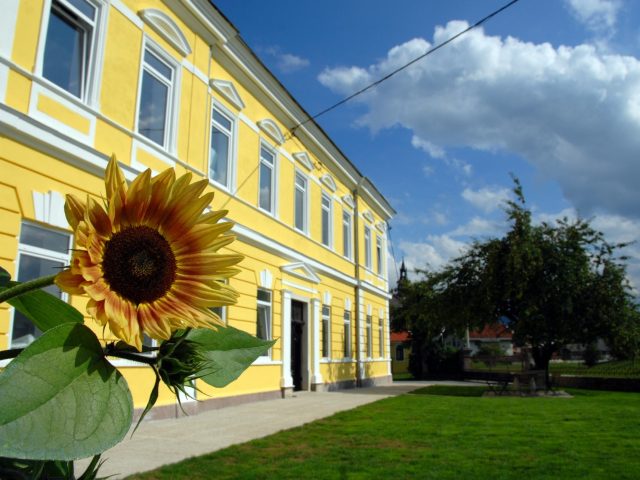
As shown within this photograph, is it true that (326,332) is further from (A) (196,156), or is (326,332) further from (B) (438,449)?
(B) (438,449)

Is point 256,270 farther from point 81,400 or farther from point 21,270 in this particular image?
point 81,400

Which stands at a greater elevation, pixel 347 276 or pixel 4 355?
pixel 347 276

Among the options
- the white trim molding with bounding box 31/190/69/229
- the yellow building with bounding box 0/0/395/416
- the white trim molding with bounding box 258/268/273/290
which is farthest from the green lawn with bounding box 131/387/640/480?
the white trim molding with bounding box 258/268/273/290

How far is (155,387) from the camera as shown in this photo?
541 millimetres

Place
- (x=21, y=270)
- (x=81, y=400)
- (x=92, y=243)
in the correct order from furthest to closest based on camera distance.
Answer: (x=21, y=270), (x=92, y=243), (x=81, y=400)

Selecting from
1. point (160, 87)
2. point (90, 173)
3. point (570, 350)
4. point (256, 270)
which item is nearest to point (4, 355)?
point (90, 173)

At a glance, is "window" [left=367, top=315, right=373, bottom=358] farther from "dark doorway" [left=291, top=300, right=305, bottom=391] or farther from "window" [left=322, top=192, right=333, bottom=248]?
"dark doorway" [left=291, top=300, right=305, bottom=391]

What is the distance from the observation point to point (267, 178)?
15828 mm

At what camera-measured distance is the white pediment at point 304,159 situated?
1775cm

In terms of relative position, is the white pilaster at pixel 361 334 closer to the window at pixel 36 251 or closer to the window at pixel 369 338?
the window at pixel 369 338

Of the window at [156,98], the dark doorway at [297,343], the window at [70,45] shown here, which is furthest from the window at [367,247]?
the window at [70,45]

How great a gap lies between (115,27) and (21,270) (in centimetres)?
448

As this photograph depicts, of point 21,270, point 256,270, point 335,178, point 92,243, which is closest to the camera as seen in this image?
point 92,243

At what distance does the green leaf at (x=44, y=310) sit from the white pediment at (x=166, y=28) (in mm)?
10849
